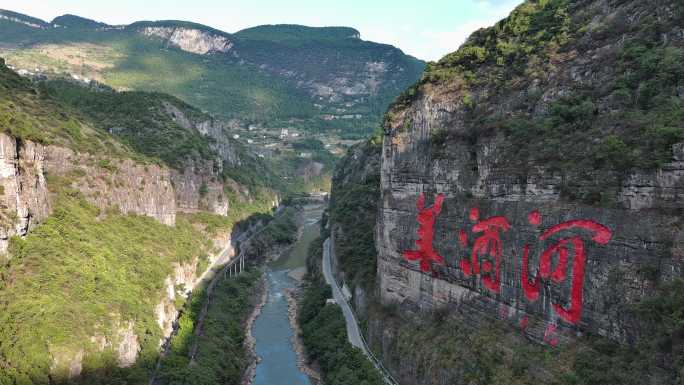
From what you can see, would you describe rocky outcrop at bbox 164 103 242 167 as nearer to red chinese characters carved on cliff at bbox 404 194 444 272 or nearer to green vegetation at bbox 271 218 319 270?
green vegetation at bbox 271 218 319 270

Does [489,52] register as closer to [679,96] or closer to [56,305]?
[679,96]

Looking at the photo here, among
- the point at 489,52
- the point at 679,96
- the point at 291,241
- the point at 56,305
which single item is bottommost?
the point at 291,241

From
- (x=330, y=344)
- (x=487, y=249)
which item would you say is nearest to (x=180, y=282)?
(x=330, y=344)

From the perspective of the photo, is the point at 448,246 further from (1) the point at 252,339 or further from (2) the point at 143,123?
(2) the point at 143,123

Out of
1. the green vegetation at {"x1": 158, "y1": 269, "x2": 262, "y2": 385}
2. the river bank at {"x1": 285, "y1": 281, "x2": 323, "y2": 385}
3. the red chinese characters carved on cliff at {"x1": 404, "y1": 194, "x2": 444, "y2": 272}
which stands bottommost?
the river bank at {"x1": 285, "y1": 281, "x2": 323, "y2": 385}

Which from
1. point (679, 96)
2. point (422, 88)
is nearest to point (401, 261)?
point (422, 88)

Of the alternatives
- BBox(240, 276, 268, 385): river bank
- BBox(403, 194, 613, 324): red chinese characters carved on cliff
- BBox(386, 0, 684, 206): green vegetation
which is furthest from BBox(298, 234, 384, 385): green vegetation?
BBox(386, 0, 684, 206): green vegetation
